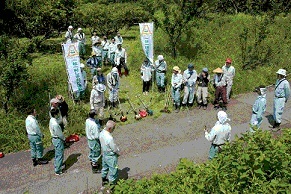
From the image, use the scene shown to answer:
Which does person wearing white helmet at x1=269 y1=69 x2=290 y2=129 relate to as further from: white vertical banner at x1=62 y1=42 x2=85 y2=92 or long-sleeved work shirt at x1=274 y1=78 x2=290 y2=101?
white vertical banner at x1=62 y1=42 x2=85 y2=92

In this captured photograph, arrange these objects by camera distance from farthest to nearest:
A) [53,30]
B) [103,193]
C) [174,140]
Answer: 1. [53,30]
2. [174,140]
3. [103,193]

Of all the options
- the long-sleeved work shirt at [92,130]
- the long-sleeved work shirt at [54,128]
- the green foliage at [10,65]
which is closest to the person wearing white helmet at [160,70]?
the green foliage at [10,65]

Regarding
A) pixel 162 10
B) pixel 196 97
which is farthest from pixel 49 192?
pixel 162 10

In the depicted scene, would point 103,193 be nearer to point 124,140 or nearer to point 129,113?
point 124,140

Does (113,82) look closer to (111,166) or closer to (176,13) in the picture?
(111,166)

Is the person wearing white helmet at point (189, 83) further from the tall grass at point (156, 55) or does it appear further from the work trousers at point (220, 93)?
the tall grass at point (156, 55)

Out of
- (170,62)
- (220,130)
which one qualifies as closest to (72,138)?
(220,130)

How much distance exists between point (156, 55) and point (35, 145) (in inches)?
366

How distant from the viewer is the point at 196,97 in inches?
477

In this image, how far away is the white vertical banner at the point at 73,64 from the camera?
11328mm

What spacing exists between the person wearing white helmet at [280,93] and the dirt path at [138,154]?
550 mm

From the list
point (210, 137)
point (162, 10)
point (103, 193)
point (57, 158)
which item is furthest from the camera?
point (162, 10)

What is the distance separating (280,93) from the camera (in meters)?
9.99

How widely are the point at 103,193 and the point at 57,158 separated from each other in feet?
5.64
